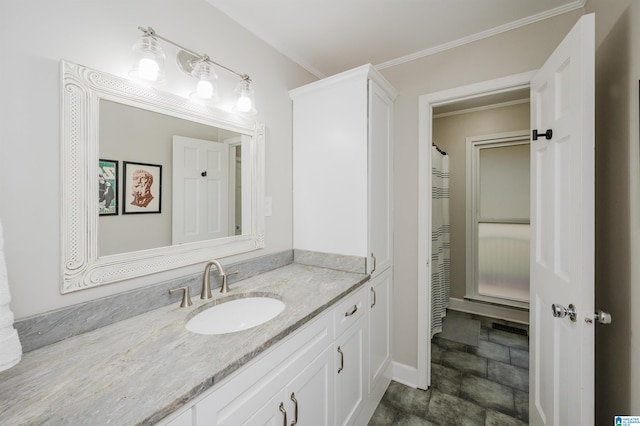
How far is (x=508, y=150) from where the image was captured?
3277 mm

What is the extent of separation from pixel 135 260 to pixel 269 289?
61cm

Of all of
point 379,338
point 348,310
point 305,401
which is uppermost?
point 348,310

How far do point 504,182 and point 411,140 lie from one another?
2037 millimetres

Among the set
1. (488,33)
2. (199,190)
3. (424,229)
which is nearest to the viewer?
(199,190)

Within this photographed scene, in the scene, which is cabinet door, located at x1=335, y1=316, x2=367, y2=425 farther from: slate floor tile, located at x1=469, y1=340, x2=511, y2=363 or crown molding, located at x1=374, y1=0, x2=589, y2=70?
crown molding, located at x1=374, y1=0, x2=589, y2=70

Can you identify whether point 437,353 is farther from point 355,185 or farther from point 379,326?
point 355,185

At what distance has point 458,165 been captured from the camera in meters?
3.33

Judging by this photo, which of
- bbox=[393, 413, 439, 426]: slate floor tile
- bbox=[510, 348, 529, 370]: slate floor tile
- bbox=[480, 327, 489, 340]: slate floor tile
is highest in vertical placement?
bbox=[480, 327, 489, 340]: slate floor tile

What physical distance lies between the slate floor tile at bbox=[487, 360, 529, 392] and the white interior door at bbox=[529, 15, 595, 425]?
544mm

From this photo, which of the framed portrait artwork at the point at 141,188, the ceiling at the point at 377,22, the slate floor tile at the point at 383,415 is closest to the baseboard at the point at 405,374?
the slate floor tile at the point at 383,415

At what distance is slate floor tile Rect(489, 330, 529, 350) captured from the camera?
2551mm

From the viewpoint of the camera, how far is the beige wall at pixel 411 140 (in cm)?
181

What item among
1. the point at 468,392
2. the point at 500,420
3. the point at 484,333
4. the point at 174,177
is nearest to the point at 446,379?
the point at 468,392

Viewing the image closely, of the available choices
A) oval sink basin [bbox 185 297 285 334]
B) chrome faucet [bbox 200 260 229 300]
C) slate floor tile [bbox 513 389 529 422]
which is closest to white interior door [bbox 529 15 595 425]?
slate floor tile [bbox 513 389 529 422]
